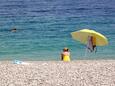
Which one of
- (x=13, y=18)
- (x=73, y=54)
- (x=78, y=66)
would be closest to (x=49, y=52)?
(x=73, y=54)

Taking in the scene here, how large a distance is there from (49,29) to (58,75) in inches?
710

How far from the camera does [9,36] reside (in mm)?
28234

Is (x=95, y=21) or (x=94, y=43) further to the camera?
(x=95, y=21)

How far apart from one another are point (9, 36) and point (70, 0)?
2937cm

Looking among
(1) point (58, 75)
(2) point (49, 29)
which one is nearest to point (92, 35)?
(1) point (58, 75)

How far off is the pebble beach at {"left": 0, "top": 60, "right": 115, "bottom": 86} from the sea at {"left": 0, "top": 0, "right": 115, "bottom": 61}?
6153 millimetres

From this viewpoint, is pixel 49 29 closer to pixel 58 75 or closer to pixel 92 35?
pixel 92 35

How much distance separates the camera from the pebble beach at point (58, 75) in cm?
1270

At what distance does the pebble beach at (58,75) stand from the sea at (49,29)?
20.2 feet

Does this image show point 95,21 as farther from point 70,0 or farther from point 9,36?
point 70,0

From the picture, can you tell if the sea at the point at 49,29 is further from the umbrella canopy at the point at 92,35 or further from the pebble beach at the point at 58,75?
the pebble beach at the point at 58,75

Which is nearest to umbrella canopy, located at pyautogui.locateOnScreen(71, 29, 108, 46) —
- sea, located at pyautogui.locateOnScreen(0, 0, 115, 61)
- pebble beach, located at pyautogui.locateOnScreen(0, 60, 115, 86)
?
pebble beach, located at pyautogui.locateOnScreen(0, 60, 115, 86)

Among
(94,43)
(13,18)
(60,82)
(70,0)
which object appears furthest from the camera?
(70,0)

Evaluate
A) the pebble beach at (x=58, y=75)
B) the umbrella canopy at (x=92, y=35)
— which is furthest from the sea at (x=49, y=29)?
the pebble beach at (x=58, y=75)
